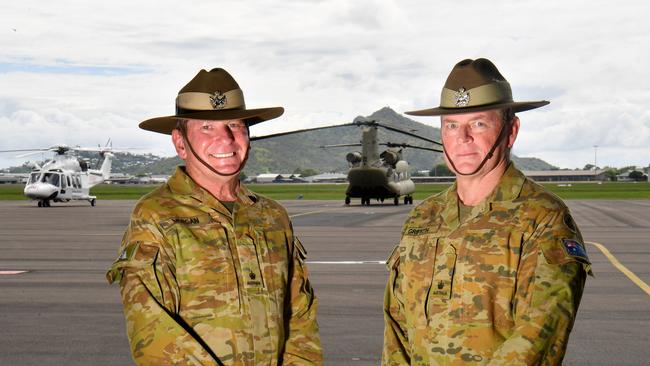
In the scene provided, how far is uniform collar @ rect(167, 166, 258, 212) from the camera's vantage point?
169 inches

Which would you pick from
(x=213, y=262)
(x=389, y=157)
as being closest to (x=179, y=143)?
(x=213, y=262)

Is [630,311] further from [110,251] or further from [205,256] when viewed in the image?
[110,251]

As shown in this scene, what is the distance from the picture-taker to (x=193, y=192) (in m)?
4.31

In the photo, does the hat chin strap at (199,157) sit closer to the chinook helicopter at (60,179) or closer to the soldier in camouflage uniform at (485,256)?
the soldier in camouflage uniform at (485,256)

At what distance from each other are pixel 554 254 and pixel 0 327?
9570 mm

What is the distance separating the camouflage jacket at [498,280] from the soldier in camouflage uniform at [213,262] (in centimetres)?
62

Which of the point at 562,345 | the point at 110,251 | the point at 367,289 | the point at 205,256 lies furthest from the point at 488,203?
the point at 110,251

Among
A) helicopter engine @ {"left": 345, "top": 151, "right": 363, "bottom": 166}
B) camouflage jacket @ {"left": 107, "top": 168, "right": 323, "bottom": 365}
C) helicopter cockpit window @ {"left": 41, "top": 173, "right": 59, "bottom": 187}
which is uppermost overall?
camouflage jacket @ {"left": 107, "top": 168, "right": 323, "bottom": 365}

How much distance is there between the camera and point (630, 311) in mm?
12672

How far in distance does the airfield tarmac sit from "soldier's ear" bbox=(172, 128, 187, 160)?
16.6 ft

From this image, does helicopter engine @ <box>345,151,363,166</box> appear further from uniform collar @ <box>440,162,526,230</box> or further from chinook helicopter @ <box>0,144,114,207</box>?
Answer: uniform collar @ <box>440,162,526,230</box>

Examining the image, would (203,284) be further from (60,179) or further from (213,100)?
(60,179)

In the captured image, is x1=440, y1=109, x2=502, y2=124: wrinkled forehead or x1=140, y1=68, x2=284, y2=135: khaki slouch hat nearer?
x1=440, y1=109, x2=502, y2=124: wrinkled forehead

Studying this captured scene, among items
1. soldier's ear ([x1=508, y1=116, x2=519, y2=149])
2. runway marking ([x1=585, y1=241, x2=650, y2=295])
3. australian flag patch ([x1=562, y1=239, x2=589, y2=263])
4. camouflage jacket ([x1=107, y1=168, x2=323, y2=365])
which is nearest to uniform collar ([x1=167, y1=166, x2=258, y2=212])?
camouflage jacket ([x1=107, y1=168, x2=323, y2=365])
